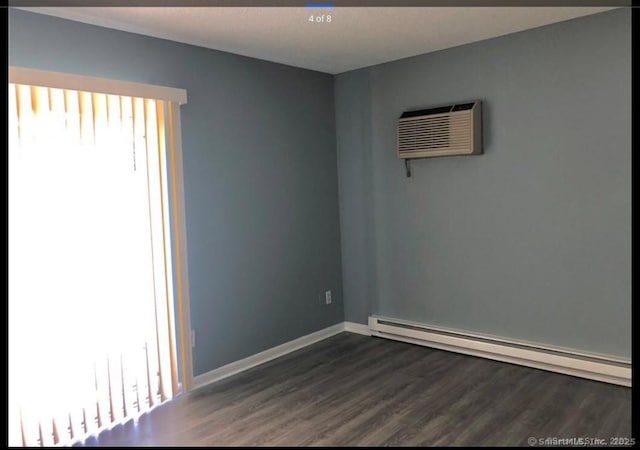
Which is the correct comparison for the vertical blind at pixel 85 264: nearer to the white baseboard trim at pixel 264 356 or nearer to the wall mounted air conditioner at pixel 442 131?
the white baseboard trim at pixel 264 356

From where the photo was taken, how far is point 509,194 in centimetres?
373

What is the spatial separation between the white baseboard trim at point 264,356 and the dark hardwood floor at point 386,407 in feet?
0.24

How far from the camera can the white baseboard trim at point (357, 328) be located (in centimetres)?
455

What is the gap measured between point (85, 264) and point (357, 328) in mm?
2373

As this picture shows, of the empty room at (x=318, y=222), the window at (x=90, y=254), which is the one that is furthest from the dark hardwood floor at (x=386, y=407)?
the window at (x=90, y=254)

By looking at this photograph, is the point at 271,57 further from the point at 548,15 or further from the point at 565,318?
the point at 565,318

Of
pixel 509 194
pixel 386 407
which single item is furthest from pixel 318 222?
pixel 386 407

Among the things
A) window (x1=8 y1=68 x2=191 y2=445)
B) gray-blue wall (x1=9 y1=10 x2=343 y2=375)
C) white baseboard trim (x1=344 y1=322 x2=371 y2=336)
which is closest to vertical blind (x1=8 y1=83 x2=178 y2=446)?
window (x1=8 y1=68 x2=191 y2=445)

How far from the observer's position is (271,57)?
3.92m

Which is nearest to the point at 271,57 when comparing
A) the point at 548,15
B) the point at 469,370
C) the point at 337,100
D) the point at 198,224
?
the point at 337,100

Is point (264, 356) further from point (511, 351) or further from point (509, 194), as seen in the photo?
point (509, 194)

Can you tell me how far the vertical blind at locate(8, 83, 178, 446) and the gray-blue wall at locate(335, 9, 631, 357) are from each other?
5.70 ft

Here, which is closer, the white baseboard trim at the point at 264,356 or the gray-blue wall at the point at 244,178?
the gray-blue wall at the point at 244,178

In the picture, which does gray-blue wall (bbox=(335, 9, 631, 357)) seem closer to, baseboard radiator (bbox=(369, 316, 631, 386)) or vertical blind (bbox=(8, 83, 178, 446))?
baseboard radiator (bbox=(369, 316, 631, 386))
